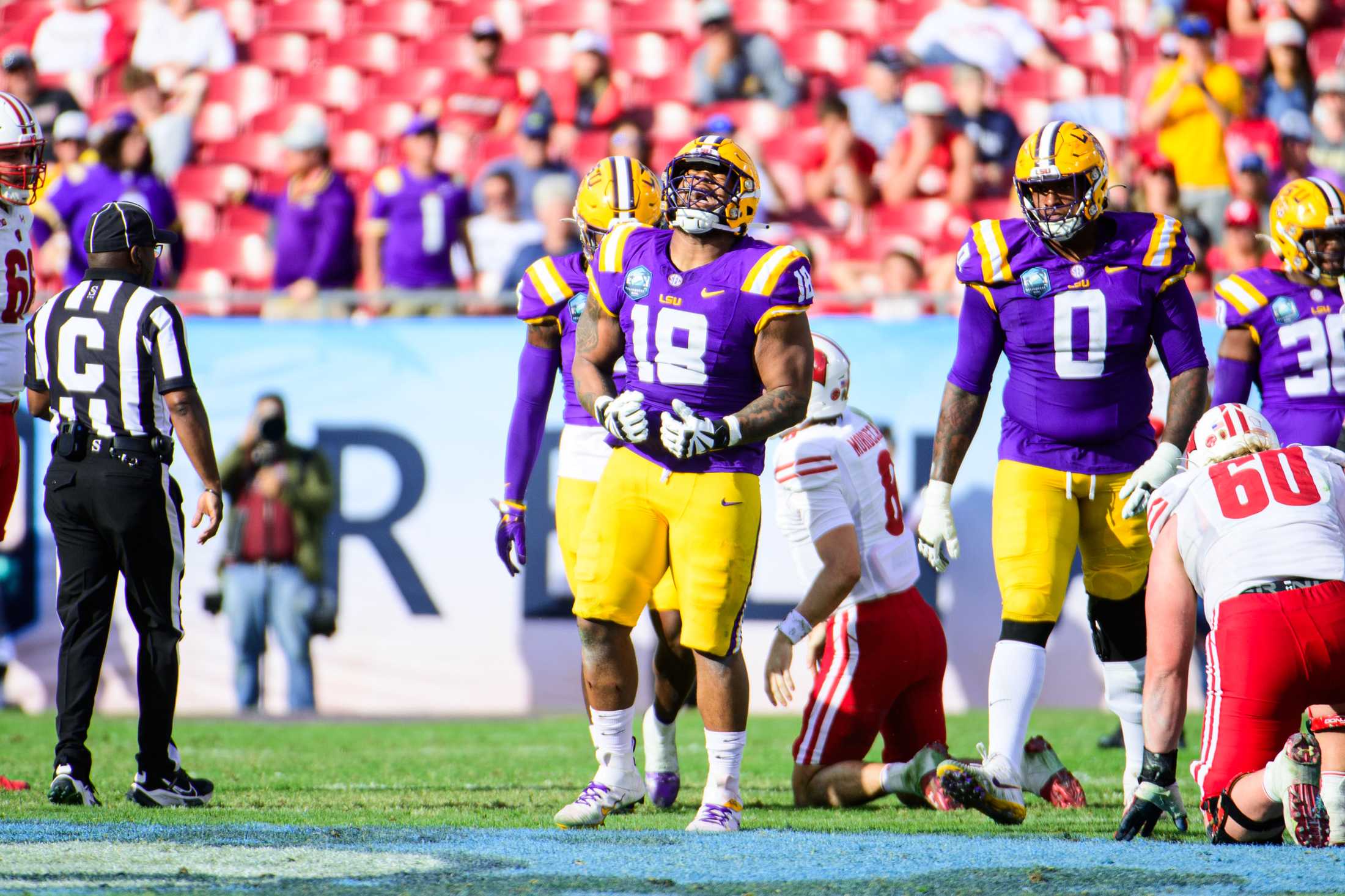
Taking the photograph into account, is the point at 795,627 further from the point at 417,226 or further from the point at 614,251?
the point at 417,226

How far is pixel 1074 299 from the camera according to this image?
5.50m

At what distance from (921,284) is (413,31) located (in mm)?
5981

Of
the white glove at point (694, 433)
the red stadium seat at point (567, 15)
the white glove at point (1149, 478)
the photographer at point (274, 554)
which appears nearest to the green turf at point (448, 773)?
the photographer at point (274, 554)

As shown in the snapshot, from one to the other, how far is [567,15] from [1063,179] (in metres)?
9.52

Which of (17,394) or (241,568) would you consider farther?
(241,568)

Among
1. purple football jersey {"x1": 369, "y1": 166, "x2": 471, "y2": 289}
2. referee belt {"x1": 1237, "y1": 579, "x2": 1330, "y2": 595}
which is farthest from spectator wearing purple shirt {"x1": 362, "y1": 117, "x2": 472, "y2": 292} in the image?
referee belt {"x1": 1237, "y1": 579, "x2": 1330, "y2": 595}

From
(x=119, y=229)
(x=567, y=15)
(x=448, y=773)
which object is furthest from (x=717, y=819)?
(x=567, y=15)

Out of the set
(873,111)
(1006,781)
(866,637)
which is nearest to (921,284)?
(873,111)

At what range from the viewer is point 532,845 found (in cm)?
461

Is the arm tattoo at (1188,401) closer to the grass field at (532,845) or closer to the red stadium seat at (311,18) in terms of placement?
the grass field at (532,845)

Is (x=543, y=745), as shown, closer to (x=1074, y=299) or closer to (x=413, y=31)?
(x=1074, y=299)

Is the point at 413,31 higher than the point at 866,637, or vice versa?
the point at 413,31

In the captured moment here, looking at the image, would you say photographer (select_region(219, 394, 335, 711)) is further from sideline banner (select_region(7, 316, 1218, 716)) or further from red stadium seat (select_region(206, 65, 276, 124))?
red stadium seat (select_region(206, 65, 276, 124))

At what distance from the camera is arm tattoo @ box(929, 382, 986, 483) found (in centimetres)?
573
